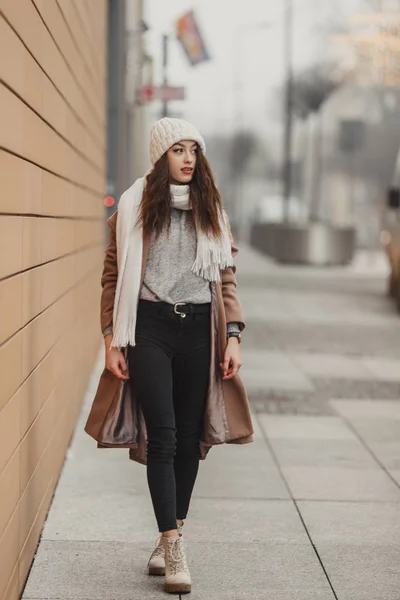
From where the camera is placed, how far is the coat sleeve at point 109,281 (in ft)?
15.9

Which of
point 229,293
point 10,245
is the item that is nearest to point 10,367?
point 10,245

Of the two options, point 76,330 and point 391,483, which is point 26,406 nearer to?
point 391,483

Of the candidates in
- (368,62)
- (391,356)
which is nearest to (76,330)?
(391,356)

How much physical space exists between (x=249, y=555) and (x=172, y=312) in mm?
1157

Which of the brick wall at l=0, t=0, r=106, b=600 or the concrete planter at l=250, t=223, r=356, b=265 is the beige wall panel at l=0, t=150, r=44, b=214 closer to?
the brick wall at l=0, t=0, r=106, b=600

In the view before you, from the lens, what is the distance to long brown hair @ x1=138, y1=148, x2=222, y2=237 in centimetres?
469

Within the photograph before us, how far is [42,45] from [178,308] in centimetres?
119

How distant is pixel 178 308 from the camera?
185 inches

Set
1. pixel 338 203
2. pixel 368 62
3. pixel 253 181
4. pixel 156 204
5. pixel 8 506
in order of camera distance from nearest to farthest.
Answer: pixel 8 506 < pixel 156 204 < pixel 368 62 < pixel 338 203 < pixel 253 181

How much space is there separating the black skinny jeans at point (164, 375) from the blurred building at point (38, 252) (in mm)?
416

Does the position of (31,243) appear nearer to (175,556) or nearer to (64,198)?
(175,556)

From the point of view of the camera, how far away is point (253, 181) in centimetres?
11044

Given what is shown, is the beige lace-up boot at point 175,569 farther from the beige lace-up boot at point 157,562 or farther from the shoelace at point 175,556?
the beige lace-up boot at point 157,562

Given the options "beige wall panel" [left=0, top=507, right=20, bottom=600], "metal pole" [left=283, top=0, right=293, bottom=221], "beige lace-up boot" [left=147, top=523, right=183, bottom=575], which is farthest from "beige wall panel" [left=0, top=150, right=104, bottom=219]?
"metal pole" [left=283, top=0, right=293, bottom=221]
